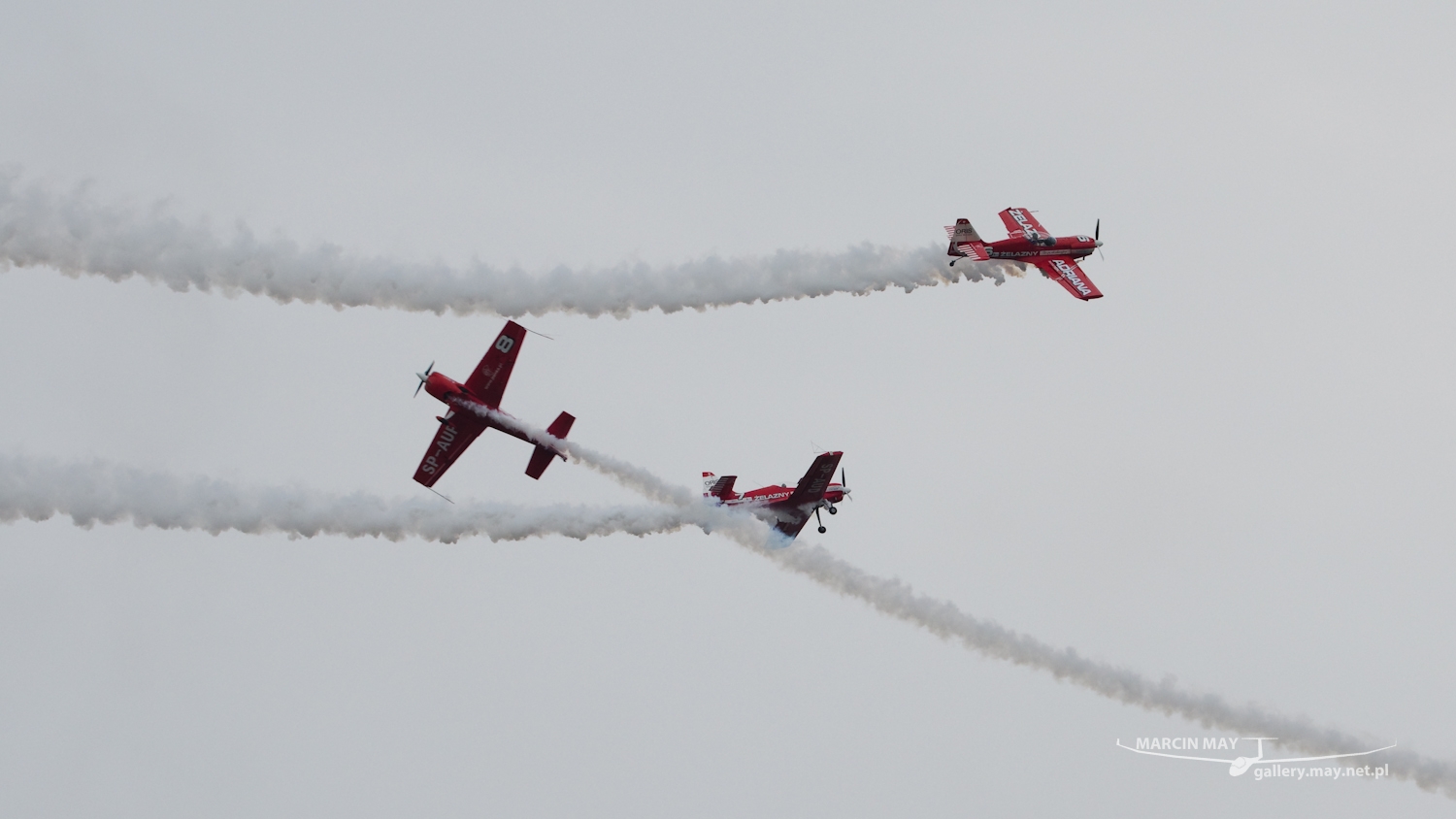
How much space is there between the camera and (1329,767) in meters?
60.5

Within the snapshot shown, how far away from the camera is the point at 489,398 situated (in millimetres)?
58219

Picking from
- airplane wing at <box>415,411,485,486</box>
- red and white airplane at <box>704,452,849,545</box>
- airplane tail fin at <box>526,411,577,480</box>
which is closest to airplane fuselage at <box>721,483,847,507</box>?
red and white airplane at <box>704,452,849,545</box>

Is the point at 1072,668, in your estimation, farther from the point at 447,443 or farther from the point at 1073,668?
the point at 447,443

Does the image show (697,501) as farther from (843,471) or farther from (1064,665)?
(1064,665)

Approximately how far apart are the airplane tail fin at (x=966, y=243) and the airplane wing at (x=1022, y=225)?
1933mm

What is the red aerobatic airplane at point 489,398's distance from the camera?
5784 centimetres

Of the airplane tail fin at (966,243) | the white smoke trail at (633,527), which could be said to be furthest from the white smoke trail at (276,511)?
the airplane tail fin at (966,243)

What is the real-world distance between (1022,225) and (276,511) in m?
25.3

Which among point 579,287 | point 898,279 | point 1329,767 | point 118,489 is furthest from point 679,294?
point 1329,767

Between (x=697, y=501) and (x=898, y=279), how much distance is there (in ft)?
29.3

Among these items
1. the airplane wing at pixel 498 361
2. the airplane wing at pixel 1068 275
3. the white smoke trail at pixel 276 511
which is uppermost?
the airplane wing at pixel 1068 275

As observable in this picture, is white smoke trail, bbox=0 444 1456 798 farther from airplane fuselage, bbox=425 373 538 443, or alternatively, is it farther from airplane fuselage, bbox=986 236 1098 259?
airplane fuselage, bbox=986 236 1098 259

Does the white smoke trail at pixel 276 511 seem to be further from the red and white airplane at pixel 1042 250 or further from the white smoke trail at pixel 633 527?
the red and white airplane at pixel 1042 250

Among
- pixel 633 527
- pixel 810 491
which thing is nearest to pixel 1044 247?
pixel 810 491
